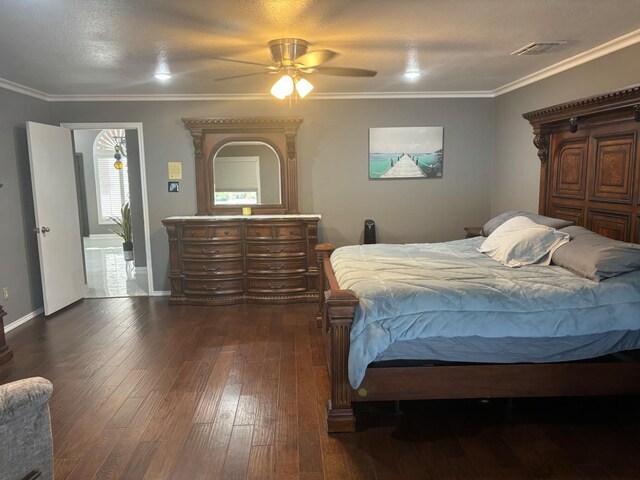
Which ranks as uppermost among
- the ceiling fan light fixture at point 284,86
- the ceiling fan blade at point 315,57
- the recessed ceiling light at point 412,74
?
the recessed ceiling light at point 412,74

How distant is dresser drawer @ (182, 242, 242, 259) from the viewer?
5.21 m

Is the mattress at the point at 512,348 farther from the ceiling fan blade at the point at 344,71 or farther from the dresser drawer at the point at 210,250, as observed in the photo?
the dresser drawer at the point at 210,250

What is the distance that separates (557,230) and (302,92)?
221cm

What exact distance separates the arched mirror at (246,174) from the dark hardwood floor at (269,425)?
214 cm

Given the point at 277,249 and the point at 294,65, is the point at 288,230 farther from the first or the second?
the point at 294,65

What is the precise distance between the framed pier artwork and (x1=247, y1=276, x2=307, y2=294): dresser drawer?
1598mm

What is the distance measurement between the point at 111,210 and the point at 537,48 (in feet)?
32.0

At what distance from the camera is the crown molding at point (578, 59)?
3320 mm

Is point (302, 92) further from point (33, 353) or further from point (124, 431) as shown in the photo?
point (33, 353)

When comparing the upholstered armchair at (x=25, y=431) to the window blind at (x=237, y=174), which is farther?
the window blind at (x=237, y=174)

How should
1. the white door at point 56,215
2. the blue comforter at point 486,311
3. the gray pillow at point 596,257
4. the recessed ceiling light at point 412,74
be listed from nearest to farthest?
the blue comforter at point 486,311 → the gray pillow at point 596,257 → the recessed ceiling light at point 412,74 → the white door at point 56,215

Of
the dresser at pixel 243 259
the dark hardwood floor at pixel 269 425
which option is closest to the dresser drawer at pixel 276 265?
the dresser at pixel 243 259

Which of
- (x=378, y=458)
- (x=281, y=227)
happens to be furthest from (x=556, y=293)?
(x=281, y=227)

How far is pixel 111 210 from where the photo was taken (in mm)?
10773
